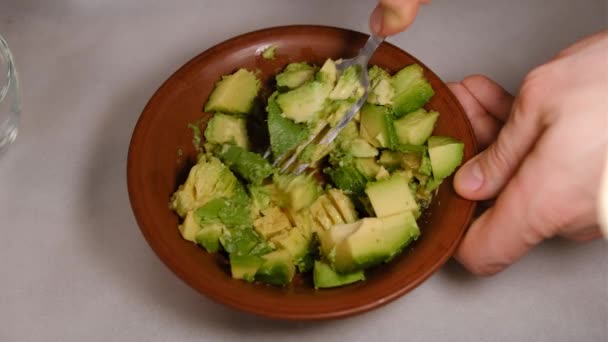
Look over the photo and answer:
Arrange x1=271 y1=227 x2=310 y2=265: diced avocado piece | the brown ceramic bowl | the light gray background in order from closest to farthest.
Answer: the brown ceramic bowl, x1=271 y1=227 x2=310 y2=265: diced avocado piece, the light gray background

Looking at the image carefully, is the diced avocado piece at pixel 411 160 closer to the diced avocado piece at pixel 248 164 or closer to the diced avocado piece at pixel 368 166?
the diced avocado piece at pixel 368 166

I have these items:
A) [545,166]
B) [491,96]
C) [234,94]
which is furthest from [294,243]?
[491,96]

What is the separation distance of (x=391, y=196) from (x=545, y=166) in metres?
0.21

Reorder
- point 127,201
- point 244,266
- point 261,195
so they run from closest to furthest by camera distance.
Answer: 1. point 244,266
2. point 261,195
3. point 127,201

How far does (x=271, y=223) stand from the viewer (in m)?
0.98

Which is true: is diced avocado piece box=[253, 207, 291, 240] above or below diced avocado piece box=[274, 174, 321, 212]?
below

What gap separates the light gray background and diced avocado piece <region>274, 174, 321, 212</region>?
200 mm

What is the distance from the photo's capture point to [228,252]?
929mm

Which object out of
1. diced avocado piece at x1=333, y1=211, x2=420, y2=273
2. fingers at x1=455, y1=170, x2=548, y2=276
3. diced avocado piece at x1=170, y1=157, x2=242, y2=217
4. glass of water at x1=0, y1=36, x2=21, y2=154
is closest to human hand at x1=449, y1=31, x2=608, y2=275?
fingers at x1=455, y1=170, x2=548, y2=276

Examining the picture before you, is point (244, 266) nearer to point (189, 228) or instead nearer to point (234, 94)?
point (189, 228)

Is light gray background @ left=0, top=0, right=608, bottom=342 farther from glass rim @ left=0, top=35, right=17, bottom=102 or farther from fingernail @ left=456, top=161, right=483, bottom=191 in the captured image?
fingernail @ left=456, top=161, right=483, bottom=191

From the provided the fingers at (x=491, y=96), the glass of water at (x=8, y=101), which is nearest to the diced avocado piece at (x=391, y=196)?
the fingers at (x=491, y=96)

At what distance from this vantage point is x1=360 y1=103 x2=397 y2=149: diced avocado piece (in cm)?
98

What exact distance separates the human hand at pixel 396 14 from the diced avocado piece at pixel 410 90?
8cm
